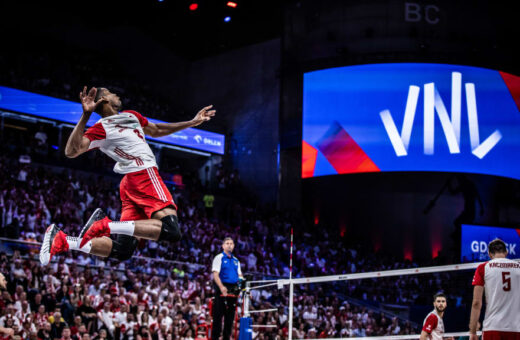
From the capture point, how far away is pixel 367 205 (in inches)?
1128

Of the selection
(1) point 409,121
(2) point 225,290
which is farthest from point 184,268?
(1) point 409,121

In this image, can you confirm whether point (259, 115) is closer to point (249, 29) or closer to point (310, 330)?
point (249, 29)

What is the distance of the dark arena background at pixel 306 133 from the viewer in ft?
68.6

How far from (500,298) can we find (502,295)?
0.04 m

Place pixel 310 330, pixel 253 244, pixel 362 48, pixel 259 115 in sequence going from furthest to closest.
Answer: pixel 259 115 → pixel 362 48 → pixel 253 244 → pixel 310 330

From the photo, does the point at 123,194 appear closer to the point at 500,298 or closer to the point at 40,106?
the point at 500,298

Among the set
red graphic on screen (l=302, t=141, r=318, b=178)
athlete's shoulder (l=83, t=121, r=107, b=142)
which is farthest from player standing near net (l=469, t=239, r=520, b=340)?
red graphic on screen (l=302, t=141, r=318, b=178)

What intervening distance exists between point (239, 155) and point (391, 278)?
35.2 ft

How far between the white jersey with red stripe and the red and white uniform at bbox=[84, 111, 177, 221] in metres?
3.21

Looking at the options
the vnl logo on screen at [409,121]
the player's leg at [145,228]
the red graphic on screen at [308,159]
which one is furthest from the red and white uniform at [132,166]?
the red graphic on screen at [308,159]

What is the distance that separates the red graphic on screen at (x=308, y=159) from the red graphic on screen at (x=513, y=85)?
9.01 metres

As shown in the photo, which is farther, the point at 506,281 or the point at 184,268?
the point at 184,268

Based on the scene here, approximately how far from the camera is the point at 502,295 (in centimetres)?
595

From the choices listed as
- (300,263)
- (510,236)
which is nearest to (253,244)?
(300,263)
